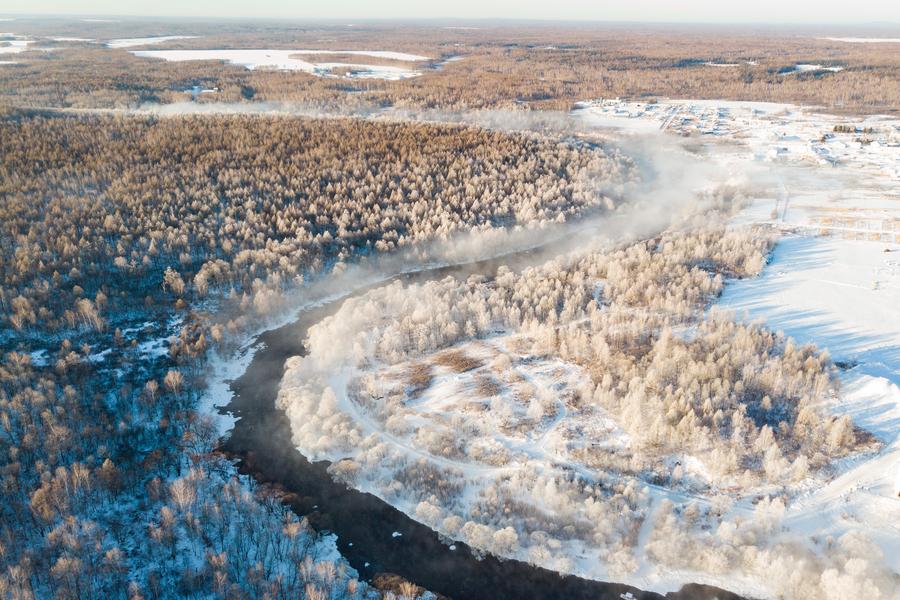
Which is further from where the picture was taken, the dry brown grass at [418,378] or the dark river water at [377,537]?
the dry brown grass at [418,378]

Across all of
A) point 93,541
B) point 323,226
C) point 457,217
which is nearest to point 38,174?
point 323,226

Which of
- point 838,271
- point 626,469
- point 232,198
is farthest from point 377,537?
point 232,198

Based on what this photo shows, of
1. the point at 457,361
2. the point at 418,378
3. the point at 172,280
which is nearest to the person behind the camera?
the point at 418,378

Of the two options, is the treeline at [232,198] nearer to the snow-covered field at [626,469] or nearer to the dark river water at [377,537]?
the dark river water at [377,537]

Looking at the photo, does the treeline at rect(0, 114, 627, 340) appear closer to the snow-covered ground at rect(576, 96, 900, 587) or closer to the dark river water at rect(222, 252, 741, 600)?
the dark river water at rect(222, 252, 741, 600)

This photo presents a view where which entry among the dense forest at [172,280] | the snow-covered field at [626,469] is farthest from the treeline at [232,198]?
the snow-covered field at [626,469]

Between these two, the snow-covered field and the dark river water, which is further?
the snow-covered field

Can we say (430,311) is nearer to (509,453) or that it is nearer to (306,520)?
(509,453)

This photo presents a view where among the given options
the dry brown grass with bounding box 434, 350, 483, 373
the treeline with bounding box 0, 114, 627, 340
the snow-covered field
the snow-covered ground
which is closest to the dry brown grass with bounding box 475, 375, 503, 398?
the snow-covered field

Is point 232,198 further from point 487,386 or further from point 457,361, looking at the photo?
point 487,386
